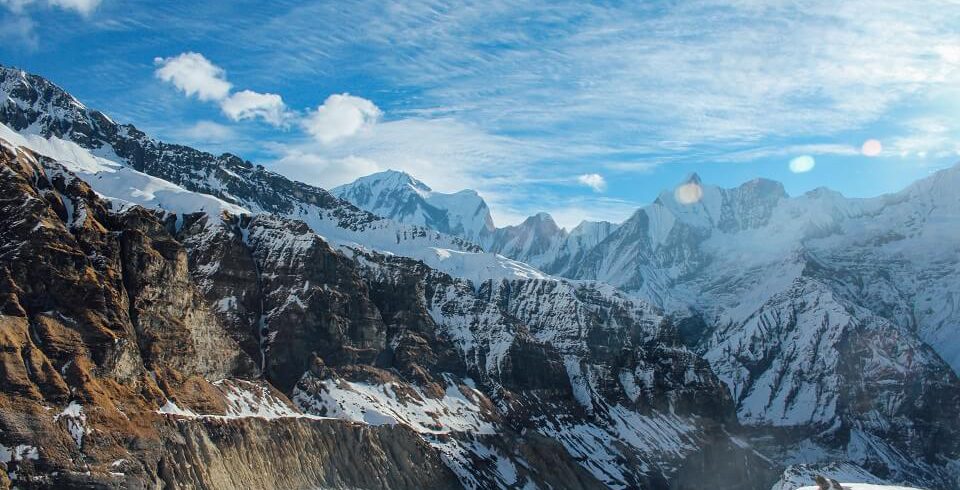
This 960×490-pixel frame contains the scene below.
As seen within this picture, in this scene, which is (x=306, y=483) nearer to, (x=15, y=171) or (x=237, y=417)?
(x=237, y=417)

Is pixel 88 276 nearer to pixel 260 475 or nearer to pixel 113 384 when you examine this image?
pixel 113 384

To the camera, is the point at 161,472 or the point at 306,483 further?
the point at 306,483

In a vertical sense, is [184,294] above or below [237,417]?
above

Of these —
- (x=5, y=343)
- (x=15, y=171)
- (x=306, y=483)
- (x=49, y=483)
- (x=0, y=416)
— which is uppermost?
(x=15, y=171)

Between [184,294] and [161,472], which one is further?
[184,294]

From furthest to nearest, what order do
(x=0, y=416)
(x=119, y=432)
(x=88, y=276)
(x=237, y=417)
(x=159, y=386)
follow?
1. (x=237, y=417)
2. (x=159, y=386)
3. (x=88, y=276)
4. (x=119, y=432)
5. (x=0, y=416)

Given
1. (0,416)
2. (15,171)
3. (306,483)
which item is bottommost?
(306,483)

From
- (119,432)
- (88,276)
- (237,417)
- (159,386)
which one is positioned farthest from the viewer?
(237,417)

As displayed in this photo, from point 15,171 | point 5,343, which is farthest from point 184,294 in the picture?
point 5,343

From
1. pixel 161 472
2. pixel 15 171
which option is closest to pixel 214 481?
pixel 161 472
